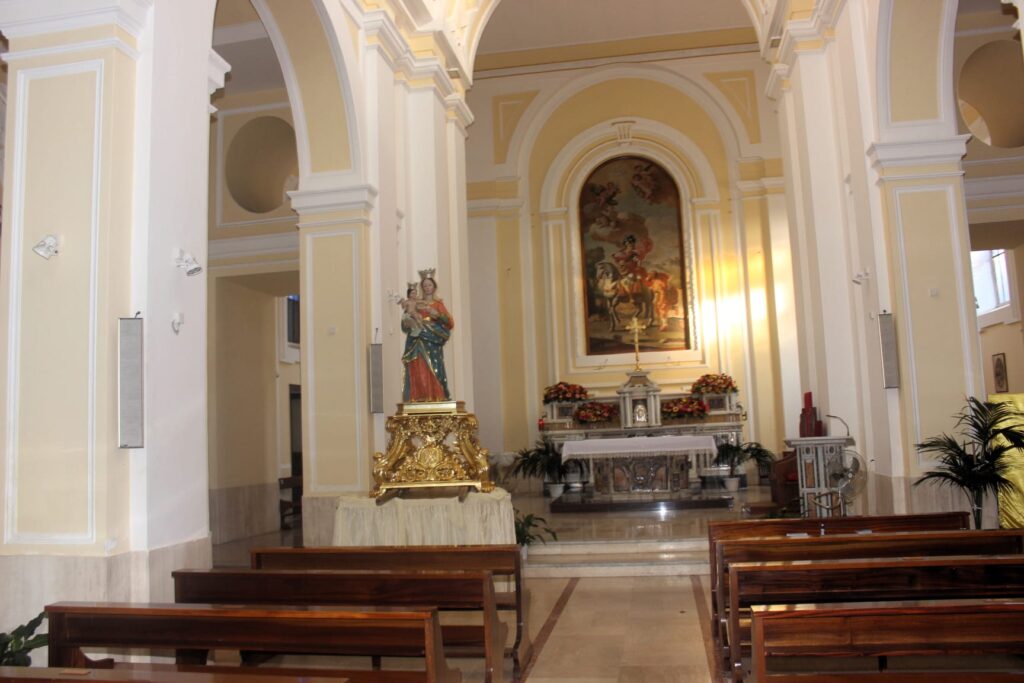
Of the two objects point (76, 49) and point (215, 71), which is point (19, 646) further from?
point (215, 71)

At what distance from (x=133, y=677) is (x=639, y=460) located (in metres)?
9.53

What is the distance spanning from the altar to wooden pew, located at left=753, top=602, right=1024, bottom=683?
814 centimetres

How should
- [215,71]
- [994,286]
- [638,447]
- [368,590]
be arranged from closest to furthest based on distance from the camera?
[368,590]
[215,71]
[638,447]
[994,286]

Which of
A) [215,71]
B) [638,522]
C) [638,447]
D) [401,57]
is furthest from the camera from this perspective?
[638,447]

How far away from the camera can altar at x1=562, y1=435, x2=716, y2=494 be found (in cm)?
1148

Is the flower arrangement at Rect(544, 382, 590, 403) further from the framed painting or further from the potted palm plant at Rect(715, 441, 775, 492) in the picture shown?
the potted palm plant at Rect(715, 441, 775, 492)

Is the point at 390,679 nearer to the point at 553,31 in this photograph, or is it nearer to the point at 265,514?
the point at 265,514

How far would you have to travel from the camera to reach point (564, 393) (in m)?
14.3

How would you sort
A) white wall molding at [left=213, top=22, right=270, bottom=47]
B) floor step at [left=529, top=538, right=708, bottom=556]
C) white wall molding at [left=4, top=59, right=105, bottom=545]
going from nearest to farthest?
1. white wall molding at [left=4, top=59, right=105, bottom=545]
2. floor step at [left=529, top=538, right=708, bottom=556]
3. white wall molding at [left=213, top=22, right=270, bottom=47]

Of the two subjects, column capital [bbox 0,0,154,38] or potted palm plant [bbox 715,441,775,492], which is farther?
potted palm plant [bbox 715,441,775,492]

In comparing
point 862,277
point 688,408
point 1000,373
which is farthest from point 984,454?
point 1000,373

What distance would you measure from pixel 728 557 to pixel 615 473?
7132 millimetres

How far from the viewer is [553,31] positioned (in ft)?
49.5

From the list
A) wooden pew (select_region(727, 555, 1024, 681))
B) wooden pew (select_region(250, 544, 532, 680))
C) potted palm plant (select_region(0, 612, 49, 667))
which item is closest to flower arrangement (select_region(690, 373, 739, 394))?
wooden pew (select_region(250, 544, 532, 680))
